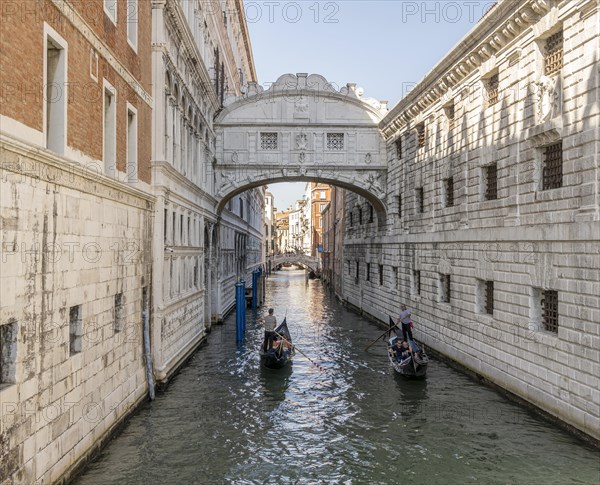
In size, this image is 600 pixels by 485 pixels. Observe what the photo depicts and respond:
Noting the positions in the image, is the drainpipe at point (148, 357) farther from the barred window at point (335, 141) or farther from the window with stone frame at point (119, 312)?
the barred window at point (335, 141)

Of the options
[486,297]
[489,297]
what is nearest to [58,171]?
[489,297]

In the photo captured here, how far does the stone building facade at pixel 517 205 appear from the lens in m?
9.57

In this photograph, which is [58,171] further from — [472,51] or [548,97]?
[472,51]

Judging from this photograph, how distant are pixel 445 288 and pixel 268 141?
9.85m

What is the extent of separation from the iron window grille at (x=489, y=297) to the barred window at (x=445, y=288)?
263 centimetres

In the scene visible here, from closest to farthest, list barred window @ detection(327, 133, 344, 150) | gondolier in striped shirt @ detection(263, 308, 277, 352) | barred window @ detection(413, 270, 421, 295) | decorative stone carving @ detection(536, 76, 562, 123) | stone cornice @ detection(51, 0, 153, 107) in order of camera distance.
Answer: stone cornice @ detection(51, 0, 153, 107), decorative stone carving @ detection(536, 76, 562, 123), gondolier in striped shirt @ detection(263, 308, 277, 352), barred window @ detection(413, 270, 421, 295), barred window @ detection(327, 133, 344, 150)

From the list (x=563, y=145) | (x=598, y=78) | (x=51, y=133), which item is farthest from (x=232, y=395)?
(x=598, y=78)

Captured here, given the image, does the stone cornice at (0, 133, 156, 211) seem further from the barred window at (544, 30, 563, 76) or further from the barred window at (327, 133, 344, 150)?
the barred window at (327, 133, 344, 150)

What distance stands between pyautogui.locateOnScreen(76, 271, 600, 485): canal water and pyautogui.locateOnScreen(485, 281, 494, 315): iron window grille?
1782mm

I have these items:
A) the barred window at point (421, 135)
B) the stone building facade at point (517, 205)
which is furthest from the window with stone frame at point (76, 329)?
the barred window at point (421, 135)

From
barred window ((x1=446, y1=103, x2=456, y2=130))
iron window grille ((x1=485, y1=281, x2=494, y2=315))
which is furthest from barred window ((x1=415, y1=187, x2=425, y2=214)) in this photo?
iron window grille ((x1=485, y1=281, x2=494, y2=315))

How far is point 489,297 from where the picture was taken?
45.0ft

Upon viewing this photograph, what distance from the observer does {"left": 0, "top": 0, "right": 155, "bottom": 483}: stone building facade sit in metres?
6.13

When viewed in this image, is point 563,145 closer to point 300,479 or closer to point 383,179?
point 300,479
